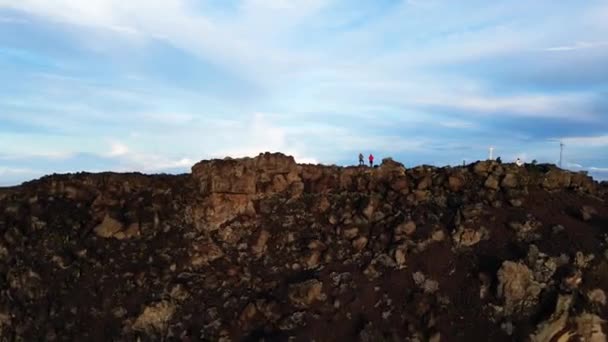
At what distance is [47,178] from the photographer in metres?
24.7

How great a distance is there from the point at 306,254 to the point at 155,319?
505 cm

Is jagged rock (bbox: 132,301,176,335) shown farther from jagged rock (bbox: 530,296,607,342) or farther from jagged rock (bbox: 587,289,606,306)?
jagged rock (bbox: 587,289,606,306)

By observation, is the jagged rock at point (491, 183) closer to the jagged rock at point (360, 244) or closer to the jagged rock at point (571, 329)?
the jagged rock at point (360, 244)

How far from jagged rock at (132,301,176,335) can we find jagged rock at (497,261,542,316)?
9711 millimetres

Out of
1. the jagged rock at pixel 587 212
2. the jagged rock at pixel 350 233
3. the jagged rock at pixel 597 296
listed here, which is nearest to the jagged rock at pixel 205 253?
the jagged rock at pixel 350 233

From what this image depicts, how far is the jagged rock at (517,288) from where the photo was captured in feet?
59.9

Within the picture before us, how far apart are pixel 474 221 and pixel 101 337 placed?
39.4 feet

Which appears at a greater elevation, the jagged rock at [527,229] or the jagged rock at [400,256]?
the jagged rock at [527,229]

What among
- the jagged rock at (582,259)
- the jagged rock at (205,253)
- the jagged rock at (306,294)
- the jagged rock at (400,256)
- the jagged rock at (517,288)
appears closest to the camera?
the jagged rock at (517,288)

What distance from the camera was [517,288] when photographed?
18453 mm

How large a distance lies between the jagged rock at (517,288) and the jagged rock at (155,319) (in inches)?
382

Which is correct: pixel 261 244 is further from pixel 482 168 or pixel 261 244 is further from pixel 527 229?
pixel 527 229

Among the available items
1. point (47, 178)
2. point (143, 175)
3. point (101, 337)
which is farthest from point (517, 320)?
point (47, 178)

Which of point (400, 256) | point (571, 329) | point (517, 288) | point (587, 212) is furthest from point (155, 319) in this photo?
point (587, 212)
